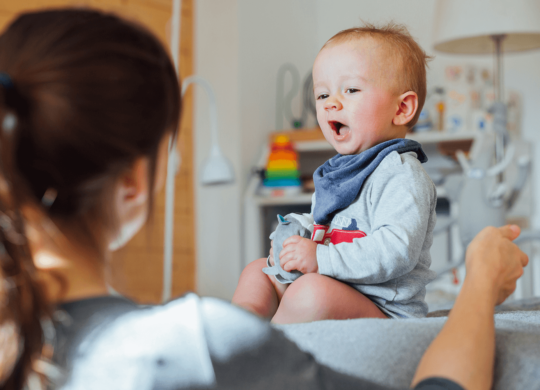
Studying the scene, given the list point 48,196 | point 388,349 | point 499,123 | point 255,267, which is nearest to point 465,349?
point 388,349

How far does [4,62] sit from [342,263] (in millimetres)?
485

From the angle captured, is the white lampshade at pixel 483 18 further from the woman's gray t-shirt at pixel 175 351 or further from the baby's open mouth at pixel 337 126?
the woman's gray t-shirt at pixel 175 351

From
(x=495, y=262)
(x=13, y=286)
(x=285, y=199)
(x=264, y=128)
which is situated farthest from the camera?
(x=264, y=128)

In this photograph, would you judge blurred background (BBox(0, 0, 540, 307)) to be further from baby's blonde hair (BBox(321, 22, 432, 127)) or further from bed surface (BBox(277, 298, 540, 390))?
bed surface (BBox(277, 298, 540, 390))

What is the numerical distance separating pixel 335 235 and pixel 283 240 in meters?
0.08

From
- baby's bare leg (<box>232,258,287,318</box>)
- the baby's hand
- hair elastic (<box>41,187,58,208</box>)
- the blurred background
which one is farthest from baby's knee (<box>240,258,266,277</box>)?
the blurred background

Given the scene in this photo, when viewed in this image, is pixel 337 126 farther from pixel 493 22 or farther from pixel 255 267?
pixel 493 22

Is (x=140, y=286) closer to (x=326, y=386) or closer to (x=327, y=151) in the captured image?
(x=327, y=151)

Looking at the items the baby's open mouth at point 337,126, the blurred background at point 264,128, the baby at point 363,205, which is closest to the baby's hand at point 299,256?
the baby at point 363,205

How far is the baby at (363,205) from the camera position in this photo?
2.51ft

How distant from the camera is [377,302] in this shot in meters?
0.82

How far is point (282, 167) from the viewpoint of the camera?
2.51 m

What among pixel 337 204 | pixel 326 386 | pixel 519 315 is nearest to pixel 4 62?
pixel 326 386

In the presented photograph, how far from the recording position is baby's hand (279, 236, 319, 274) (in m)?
0.80
